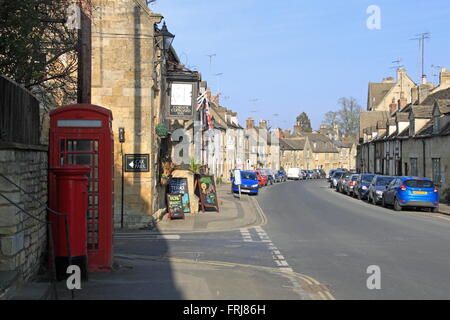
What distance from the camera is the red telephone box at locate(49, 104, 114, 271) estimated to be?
1050 cm

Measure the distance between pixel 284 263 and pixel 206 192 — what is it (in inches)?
546

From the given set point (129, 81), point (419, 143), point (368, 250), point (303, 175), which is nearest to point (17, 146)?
point (368, 250)

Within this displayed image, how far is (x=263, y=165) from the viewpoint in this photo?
10688cm

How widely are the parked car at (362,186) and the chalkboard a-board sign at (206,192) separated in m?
15.3

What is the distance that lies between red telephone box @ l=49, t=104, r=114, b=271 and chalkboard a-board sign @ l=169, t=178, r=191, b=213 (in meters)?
13.9

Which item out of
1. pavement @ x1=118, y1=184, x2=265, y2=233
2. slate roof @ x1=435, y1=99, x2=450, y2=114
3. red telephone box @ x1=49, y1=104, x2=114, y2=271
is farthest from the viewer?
slate roof @ x1=435, y1=99, x2=450, y2=114

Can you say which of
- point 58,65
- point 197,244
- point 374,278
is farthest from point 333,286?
point 58,65

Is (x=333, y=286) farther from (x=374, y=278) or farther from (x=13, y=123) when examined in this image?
(x=13, y=123)

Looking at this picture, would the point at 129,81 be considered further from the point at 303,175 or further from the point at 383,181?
the point at 303,175

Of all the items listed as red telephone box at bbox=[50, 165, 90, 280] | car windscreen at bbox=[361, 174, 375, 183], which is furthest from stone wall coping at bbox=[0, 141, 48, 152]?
car windscreen at bbox=[361, 174, 375, 183]

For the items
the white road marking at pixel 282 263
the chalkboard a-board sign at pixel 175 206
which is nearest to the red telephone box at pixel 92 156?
the white road marking at pixel 282 263

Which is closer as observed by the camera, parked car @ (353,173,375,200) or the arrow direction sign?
the arrow direction sign

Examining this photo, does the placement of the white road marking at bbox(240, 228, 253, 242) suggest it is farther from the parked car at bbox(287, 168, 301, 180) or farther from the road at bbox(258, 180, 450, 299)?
the parked car at bbox(287, 168, 301, 180)
